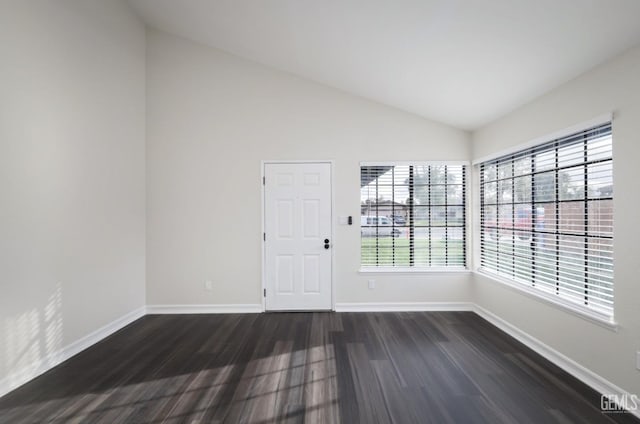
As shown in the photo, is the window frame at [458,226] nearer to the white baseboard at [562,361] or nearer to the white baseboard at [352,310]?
the white baseboard at [352,310]

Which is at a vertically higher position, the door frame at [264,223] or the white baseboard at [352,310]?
the door frame at [264,223]

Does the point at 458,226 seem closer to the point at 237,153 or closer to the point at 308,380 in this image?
the point at 308,380

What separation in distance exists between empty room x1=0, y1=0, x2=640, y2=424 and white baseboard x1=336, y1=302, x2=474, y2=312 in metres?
0.03

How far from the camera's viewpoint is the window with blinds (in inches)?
80.0

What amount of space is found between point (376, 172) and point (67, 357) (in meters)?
3.99

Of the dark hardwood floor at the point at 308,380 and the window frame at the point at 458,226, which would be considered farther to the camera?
the window frame at the point at 458,226

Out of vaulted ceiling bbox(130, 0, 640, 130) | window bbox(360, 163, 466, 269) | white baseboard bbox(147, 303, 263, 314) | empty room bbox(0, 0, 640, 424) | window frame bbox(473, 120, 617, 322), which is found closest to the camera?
vaulted ceiling bbox(130, 0, 640, 130)

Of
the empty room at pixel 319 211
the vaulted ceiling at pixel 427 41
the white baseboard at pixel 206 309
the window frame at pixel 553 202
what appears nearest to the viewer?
the vaulted ceiling at pixel 427 41

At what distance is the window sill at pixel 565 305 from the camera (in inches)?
75.9

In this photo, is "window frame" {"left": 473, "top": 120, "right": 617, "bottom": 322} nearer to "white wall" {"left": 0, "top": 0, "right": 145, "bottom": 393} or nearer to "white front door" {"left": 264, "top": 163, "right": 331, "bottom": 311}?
"white front door" {"left": 264, "top": 163, "right": 331, "bottom": 311}

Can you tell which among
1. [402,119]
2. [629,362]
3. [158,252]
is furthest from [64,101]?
[629,362]

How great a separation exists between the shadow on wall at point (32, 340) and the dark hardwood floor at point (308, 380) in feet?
0.37

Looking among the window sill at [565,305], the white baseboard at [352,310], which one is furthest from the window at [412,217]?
the window sill at [565,305]

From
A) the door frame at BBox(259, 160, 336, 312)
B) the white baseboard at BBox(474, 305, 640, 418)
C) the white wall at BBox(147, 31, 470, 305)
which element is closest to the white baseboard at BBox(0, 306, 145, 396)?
the white wall at BBox(147, 31, 470, 305)
